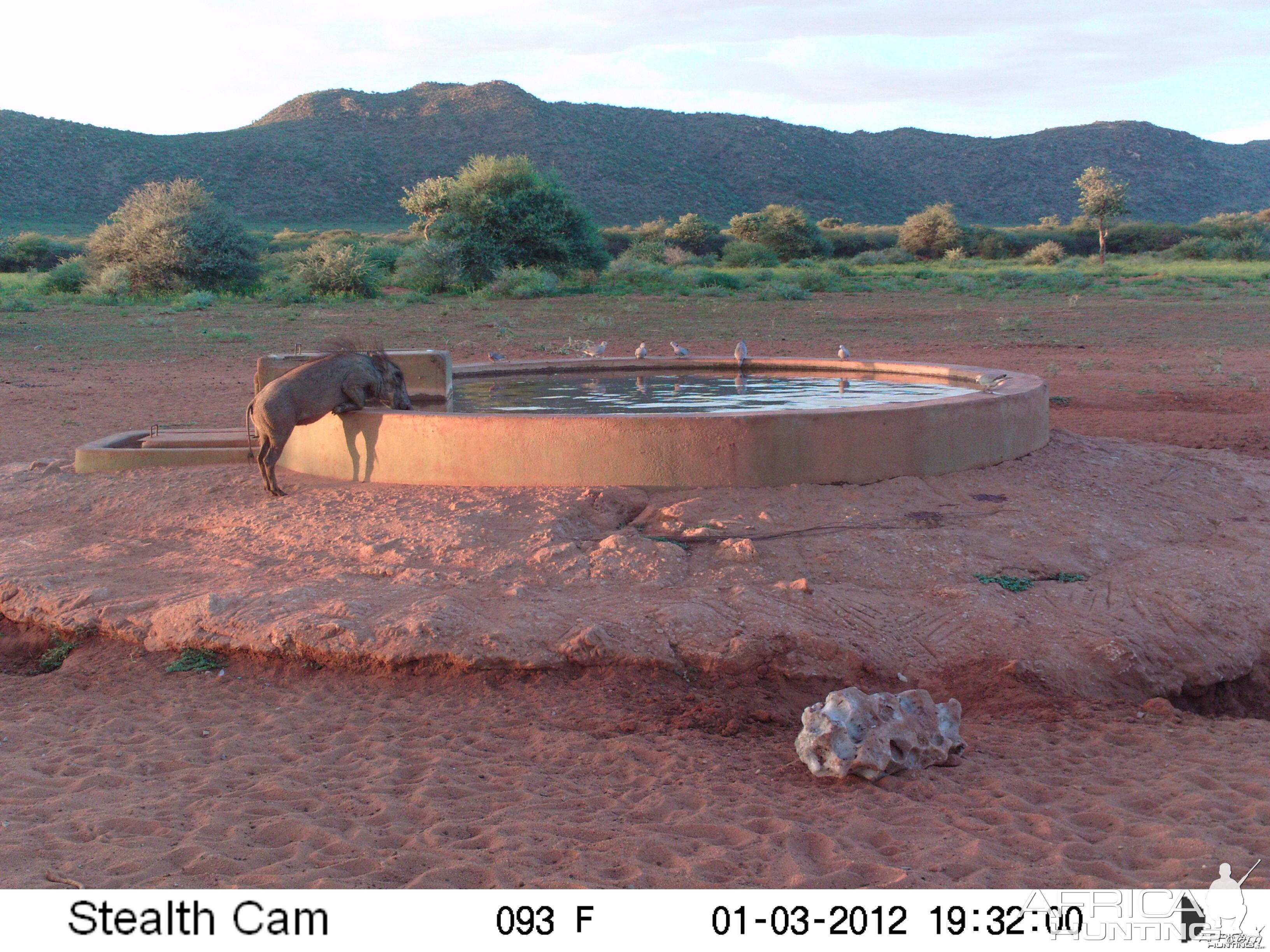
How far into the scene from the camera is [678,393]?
30.1 ft

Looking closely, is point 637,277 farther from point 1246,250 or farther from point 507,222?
point 1246,250

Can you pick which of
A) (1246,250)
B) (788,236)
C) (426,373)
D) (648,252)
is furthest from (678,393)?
(1246,250)

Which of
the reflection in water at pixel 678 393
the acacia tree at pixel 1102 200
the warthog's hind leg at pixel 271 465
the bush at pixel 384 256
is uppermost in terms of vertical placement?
Answer: the acacia tree at pixel 1102 200

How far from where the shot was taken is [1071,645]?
213 inches

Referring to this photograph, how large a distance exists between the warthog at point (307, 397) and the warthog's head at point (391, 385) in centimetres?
6

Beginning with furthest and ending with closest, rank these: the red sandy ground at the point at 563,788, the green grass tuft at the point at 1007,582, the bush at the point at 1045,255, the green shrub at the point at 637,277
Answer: the bush at the point at 1045,255, the green shrub at the point at 637,277, the green grass tuft at the point at 1007,582, the red sandy ground at the point at 563,788

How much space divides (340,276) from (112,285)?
5.31 metres

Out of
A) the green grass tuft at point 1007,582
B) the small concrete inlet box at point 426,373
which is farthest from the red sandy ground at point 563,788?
the small concrete inlet box at point 426,373

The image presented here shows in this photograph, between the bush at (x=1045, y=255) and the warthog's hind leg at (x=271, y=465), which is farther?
the bush at (x=1045, y=255)

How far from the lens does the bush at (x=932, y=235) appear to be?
4269 centimetres

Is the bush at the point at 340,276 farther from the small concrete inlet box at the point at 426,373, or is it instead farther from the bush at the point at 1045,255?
the bush at the point at 1045,255

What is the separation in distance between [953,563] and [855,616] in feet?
2.73

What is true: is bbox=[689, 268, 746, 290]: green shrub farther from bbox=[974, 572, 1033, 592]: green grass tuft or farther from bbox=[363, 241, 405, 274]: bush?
bbox=[974, 572, 1033, 592]: green grass tuft

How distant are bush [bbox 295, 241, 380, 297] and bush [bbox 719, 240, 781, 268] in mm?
15199
